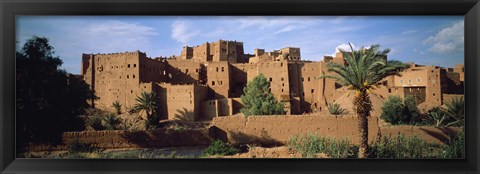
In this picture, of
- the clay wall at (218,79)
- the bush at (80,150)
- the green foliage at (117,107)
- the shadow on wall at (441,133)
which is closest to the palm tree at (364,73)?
the shadow on wall at (441,133)

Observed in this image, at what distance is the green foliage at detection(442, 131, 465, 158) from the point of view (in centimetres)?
571

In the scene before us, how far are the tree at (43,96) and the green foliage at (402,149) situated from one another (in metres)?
6.76

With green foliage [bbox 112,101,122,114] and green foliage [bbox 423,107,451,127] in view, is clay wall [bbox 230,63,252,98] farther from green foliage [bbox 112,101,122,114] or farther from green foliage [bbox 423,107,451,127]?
green foliage [bbox 423,107,451,127]

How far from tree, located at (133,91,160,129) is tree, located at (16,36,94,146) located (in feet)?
12.4

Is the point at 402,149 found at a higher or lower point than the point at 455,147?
lower

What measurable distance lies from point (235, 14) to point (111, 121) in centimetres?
626

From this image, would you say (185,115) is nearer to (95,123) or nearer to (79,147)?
(95,123)

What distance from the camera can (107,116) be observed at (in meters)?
10.0

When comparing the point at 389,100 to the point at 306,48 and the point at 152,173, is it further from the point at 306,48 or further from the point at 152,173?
the point at 152,173

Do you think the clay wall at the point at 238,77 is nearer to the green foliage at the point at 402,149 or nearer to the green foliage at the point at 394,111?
the green foliage at the point at 394,111

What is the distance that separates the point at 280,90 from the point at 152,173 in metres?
11.8

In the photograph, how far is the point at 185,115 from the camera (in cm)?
1344

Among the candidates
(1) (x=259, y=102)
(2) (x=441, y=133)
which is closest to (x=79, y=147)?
(1) (x=259, y=102)

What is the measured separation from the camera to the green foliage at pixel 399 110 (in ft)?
36.4
